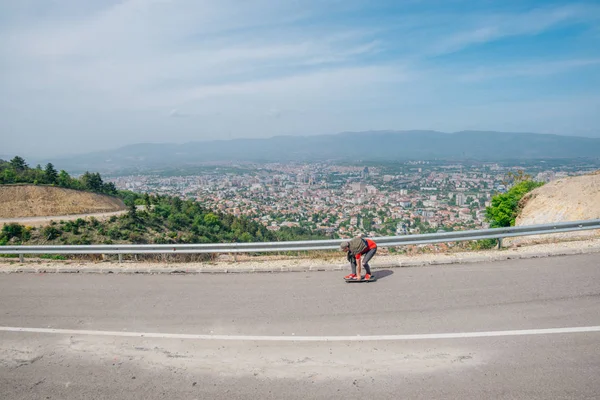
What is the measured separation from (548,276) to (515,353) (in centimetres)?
331

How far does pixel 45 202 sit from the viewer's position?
41219 mm

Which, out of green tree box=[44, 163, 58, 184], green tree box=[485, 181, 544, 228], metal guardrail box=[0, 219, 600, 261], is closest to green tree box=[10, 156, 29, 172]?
green tree box=[44, 163, 58, 184]

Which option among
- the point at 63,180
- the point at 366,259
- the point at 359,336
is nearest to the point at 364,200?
the point at 63,180

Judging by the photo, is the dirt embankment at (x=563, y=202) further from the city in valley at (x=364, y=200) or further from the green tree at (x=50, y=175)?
the green tree at (x=50, y=175)

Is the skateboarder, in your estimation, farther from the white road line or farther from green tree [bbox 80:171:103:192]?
green tree [bbox 80:171:103:192]

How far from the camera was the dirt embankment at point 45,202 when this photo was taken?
39.2m

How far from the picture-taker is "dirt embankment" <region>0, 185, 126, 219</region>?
129 ft

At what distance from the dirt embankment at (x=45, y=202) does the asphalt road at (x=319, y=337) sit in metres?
38.2

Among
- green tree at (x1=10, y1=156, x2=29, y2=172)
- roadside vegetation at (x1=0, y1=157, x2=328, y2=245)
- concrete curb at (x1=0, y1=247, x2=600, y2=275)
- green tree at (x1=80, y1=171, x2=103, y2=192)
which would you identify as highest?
green tree at (x1=10, y1=156, x2=29, y2=172)

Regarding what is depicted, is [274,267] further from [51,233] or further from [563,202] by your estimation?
[51,233]

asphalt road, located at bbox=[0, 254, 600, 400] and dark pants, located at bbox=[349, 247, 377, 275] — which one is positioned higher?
dark pants, located at bbox=[349, 247, 377, 275]

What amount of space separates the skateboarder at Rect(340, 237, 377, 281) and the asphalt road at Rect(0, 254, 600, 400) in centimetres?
33

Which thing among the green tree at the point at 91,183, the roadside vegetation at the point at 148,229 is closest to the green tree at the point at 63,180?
the roadside vegetation at the point at 148,229

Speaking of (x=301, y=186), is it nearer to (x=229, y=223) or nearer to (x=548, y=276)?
(x=229, y=223)
